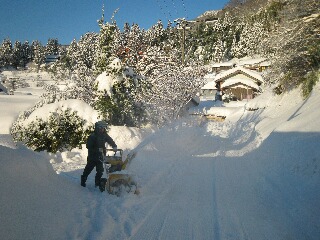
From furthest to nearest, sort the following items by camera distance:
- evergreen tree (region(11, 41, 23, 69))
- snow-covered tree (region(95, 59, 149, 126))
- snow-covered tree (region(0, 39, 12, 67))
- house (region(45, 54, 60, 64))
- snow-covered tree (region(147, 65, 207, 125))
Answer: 1. house (region(45, 54, 60, 64))
2. evergreen tree (region(11, 41, 23, 69))
3. snow-covered tree (region(0, 39, 12, 67))
4. snow-covered tree (region(147, 65, 207, 125))
5. snow-covered tree (region(95, 59, 149, 126))

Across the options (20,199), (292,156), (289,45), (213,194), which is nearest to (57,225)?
(20,199)

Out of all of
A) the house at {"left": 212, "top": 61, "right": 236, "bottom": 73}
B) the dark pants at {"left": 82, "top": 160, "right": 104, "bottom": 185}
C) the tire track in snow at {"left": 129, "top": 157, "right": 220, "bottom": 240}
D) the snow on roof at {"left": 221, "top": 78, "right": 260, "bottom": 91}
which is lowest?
the tire track in snow at {"left": 129, "top": 157, "right": 220, "bottom": 240}

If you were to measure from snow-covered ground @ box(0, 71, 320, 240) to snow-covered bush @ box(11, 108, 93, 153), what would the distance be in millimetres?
1785

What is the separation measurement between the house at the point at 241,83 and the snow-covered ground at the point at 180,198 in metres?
34.6

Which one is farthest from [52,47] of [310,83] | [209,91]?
[310,83]

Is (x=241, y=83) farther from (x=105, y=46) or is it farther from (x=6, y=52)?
(x=6, y=52)

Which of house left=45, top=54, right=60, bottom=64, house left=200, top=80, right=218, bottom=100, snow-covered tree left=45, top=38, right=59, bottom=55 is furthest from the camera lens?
snow-covered tree left=45, top=38, right=59, bottom=55

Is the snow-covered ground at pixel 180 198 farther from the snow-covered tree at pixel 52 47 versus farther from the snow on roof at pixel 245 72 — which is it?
the snow-covered tree at pixel 52 47

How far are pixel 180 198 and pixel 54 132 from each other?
314 inches

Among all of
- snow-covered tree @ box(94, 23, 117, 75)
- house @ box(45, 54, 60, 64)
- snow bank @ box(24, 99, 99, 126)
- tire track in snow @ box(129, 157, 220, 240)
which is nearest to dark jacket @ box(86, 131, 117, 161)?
tire track in snow @ box(129, 157, 220, 240)

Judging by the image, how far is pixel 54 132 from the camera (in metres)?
13.0

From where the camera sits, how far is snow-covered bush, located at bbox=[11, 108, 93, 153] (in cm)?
1270

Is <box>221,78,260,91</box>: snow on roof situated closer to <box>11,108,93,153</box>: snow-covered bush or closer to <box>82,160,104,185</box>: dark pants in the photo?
<box>11,108,93,153</box>: snow-covered bush

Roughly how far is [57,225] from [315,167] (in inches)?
229
